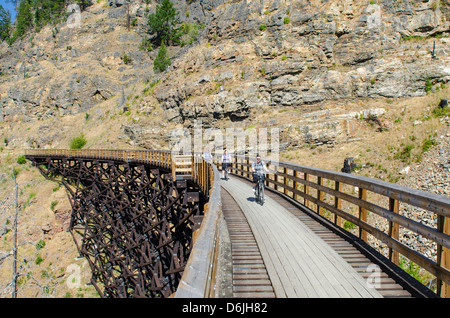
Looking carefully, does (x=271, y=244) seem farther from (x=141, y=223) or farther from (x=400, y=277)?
(x=141, y=223)

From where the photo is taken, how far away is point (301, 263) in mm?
4285

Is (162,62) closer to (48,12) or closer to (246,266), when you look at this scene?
(246,266)

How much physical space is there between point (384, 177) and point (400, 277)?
1548 centimetres

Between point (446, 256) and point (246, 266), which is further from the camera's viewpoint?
point (246, 266)

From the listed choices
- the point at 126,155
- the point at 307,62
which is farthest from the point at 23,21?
the point at 307,62

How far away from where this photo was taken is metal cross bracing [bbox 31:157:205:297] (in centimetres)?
1326

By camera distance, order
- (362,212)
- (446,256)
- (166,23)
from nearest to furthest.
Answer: (446,256) < (362,212) < (166,23)

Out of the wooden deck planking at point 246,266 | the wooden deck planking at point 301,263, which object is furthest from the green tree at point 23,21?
the wooden deck planking at point 301,263

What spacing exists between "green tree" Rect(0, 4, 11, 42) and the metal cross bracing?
82.2 m

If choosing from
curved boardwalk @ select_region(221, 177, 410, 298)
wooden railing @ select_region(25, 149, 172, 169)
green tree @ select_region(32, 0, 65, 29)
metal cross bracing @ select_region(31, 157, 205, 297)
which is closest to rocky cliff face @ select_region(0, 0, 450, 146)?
wooden railing @ select_region(25, 149, 172, 169)

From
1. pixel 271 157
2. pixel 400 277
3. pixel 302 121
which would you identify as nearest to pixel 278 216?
pixel 400 277

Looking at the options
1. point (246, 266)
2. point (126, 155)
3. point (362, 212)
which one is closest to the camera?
point (246, 266)

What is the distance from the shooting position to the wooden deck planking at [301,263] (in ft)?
11.3

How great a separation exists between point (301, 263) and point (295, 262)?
10 centimetres
